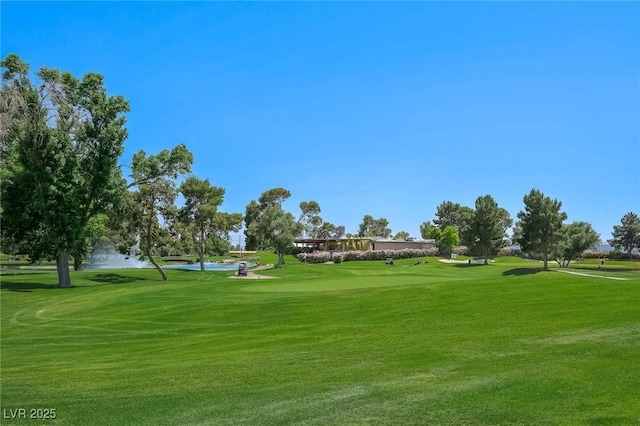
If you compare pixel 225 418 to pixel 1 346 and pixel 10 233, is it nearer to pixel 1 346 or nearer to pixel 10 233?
pixel 1 346

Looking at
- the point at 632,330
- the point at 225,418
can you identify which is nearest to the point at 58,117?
the point at 225,418

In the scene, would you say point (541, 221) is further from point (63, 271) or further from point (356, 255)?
point (63, 271)

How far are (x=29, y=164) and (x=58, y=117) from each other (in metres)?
3.35

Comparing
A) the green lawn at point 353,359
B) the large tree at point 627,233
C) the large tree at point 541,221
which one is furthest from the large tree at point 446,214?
the green lawn at point 353,359

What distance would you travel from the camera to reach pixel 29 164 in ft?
101

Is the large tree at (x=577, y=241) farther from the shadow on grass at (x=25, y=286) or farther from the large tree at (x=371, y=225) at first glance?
the large tree at (x=371, y=225)

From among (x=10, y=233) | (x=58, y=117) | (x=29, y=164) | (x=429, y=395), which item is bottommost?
(x=429, y=395)

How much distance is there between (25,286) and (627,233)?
105 m

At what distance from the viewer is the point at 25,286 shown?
100 ft

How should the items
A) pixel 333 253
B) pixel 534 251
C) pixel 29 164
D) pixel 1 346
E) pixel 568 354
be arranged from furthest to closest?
pixel 333 253 → pixel 534 251 → pixel 29 164 → pixel 1 346 → pixel 568 354

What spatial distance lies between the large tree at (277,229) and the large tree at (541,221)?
2551 centimetres

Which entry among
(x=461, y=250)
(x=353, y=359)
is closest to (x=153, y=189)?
(x=353, y=359)

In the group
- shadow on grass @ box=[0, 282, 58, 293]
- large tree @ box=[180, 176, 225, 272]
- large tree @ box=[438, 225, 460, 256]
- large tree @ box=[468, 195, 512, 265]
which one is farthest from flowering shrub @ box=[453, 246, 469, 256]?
shadow on grass @ box=[0, 282, 58, 293]

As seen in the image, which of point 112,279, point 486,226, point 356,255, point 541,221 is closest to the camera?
point 112,279
